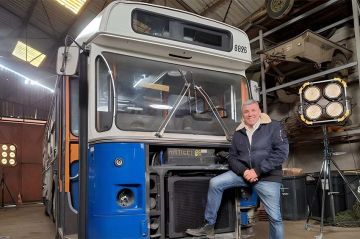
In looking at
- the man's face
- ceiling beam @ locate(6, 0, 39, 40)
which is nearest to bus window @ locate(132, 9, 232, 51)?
the man's face

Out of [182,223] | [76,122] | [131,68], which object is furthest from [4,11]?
[182,223]

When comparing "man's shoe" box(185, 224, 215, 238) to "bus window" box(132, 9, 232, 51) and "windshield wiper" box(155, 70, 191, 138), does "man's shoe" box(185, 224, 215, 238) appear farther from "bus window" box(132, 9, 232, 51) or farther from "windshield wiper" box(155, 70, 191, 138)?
"bus window" box(132, 9, 232, 51)

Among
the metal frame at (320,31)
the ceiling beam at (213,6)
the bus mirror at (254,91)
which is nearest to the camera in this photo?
the bus mirror at (254,91)

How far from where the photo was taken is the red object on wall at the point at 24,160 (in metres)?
13.1

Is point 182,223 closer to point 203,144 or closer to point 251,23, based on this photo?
point 203,144

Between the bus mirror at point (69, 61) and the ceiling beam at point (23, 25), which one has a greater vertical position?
the ceiling beam at point (23, 25)

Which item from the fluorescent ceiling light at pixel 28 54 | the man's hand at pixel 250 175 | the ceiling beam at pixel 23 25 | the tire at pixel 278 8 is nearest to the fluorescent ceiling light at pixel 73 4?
the ceiling beam at pixel 23 25

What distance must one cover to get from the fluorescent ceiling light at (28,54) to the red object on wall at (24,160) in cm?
245

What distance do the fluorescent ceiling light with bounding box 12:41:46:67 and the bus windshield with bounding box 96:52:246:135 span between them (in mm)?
10559

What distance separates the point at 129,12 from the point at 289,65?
451cm

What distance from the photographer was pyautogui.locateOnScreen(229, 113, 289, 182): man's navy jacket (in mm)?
3268

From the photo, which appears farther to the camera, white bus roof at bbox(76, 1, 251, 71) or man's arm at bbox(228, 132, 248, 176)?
man's arm at bbox(228, 132, 248, 176)

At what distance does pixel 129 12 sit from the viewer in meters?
3.30

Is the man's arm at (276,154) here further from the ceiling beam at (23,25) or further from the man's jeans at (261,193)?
the ceiling beam at (23,25)
